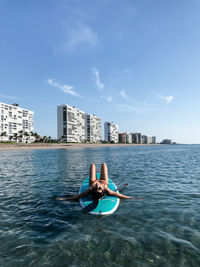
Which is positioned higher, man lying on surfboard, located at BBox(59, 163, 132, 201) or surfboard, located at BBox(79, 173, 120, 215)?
man lying on surfboard, located at BBox(59, 163, 132, 201)

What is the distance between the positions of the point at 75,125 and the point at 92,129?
29.8 meters

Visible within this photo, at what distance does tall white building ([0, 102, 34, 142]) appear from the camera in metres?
113

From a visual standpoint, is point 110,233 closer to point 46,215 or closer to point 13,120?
point 46,215

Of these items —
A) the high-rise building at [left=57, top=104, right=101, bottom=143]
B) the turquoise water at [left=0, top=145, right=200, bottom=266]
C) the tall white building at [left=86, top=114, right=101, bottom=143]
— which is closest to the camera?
the turquoise water at [left=0, top=145, right=200, bottom=266]

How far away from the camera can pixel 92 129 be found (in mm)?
174250

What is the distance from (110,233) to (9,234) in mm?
3626

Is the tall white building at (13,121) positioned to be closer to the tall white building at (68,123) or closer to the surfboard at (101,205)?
the tall white building at (68,123)

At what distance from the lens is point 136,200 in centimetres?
939

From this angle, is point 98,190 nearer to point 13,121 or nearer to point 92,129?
point 13,121

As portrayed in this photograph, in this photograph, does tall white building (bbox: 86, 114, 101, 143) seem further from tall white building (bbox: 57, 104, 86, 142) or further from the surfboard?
the surfboard

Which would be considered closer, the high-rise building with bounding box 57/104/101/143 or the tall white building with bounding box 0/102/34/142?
the tall white building with bounding box 0/102/34/142

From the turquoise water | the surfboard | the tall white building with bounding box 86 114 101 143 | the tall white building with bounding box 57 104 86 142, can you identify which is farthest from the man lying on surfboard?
the tall white building with bounding box 86 114 101 143

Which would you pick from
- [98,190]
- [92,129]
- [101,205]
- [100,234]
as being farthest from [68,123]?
[100,234]

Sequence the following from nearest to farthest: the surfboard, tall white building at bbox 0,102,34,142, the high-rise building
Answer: the surfboard → tall white building at bbox 0,102,34,142 → the high-rise building
